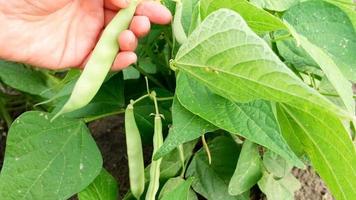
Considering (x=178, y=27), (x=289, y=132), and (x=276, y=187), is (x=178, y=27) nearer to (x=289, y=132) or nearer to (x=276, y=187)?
(x=289, y=132)

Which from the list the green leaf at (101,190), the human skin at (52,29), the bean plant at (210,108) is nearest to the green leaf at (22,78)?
the bean plant at (210,108)

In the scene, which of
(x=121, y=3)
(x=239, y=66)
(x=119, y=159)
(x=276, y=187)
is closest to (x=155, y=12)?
(x=121, y=3)

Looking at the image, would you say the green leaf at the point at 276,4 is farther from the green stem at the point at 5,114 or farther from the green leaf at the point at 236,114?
the green stem at the point at 5,114

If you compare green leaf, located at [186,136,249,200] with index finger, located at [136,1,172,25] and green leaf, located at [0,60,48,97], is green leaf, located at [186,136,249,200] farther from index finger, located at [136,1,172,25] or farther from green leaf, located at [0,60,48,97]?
green leaf, located at [0,60,48,97]

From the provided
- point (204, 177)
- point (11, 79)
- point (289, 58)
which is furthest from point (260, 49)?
point (11, 79)

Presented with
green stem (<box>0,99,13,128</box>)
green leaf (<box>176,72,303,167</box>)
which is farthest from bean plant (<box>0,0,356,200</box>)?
green stem (<box>0,99,13,128</box>)

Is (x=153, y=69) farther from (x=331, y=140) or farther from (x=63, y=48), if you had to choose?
(x=331, y=140)
